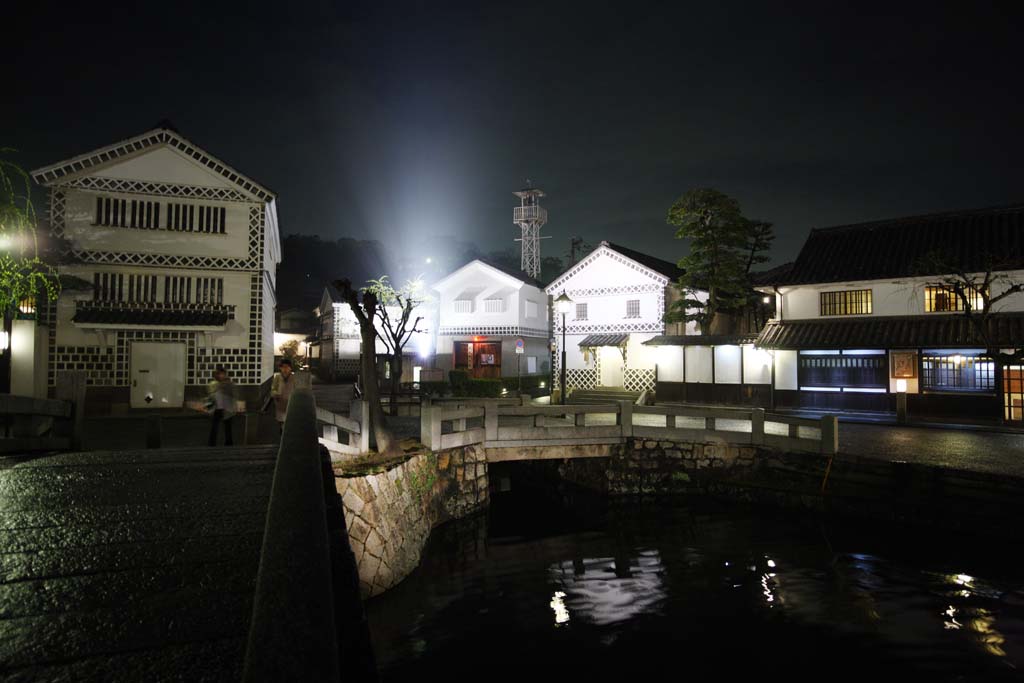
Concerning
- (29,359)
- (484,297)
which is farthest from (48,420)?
(484,297)

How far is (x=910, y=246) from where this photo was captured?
24188 millimetres

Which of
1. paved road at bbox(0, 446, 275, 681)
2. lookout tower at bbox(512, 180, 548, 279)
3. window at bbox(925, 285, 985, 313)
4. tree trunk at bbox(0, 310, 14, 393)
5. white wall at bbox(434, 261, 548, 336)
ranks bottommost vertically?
paved road at bbox(0, 446, 275, 681)

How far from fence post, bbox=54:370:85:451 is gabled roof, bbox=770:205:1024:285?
25254 mm

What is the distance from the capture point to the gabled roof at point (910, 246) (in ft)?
71.8

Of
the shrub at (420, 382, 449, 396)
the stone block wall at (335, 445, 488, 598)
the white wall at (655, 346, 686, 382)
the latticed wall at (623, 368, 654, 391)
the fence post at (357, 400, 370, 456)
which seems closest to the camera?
the stone block wall at (335, 445, 488, 598)

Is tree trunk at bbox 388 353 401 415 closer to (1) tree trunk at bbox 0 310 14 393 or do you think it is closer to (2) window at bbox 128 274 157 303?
(2) window at bbox 128 274 157 303

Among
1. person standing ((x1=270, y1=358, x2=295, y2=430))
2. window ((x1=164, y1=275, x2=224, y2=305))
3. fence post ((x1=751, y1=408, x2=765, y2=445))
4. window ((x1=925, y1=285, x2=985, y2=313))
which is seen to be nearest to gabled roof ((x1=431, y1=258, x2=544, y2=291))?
window ((x1=164, y1=275, x2=224, y2=305))

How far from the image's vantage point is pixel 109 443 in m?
12.4

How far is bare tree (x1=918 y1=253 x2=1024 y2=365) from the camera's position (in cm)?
1880

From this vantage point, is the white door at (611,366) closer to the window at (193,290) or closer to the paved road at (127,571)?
the window at (193,290)

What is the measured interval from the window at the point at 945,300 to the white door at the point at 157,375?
27.5m

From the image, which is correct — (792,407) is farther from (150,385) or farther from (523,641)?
(150,385)

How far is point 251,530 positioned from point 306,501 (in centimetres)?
173

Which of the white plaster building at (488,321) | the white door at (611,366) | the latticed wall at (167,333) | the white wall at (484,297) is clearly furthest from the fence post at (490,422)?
the white wall at (484,297)
